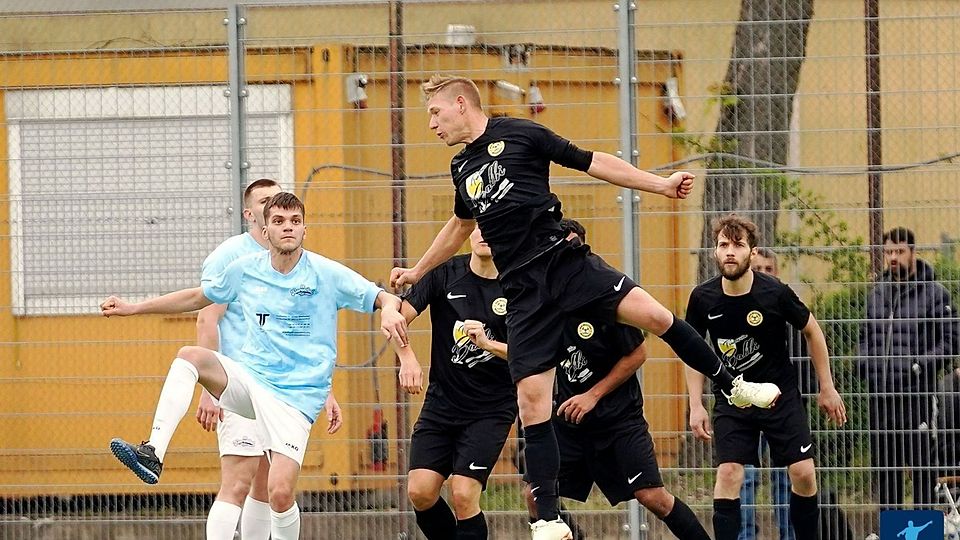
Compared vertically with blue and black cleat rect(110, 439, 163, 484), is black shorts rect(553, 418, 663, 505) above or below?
below

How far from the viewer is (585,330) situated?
8914mm

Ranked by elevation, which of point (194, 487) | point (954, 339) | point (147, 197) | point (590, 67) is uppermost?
point (590, 67)

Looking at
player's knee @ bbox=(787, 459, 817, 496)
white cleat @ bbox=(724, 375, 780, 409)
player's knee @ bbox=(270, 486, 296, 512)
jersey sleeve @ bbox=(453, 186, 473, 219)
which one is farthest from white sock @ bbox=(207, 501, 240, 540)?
player's knee @ bbox=(787, 459, 817, 496)

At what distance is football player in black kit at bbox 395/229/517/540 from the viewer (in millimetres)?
8719

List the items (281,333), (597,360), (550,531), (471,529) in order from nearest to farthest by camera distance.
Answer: (550,531) → (281,333) → (471,529) → (597,360)

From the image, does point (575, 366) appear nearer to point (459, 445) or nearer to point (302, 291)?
point (459, 445)

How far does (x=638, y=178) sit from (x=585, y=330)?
1.54 m

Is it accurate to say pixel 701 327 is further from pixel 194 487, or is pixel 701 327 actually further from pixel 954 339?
pixel 194 487

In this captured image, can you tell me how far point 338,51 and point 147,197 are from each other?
1563mm

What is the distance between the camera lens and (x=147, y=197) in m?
10.4

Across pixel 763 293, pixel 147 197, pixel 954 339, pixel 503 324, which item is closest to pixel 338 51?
pixel 147 197

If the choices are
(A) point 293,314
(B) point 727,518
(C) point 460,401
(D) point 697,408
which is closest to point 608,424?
(D) point 697,408

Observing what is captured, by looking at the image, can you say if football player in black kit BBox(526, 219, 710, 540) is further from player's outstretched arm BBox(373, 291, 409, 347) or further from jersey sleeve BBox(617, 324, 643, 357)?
player's outstretched arm BBox(373, 291, 409, 347)

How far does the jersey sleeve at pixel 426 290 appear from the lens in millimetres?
9055
